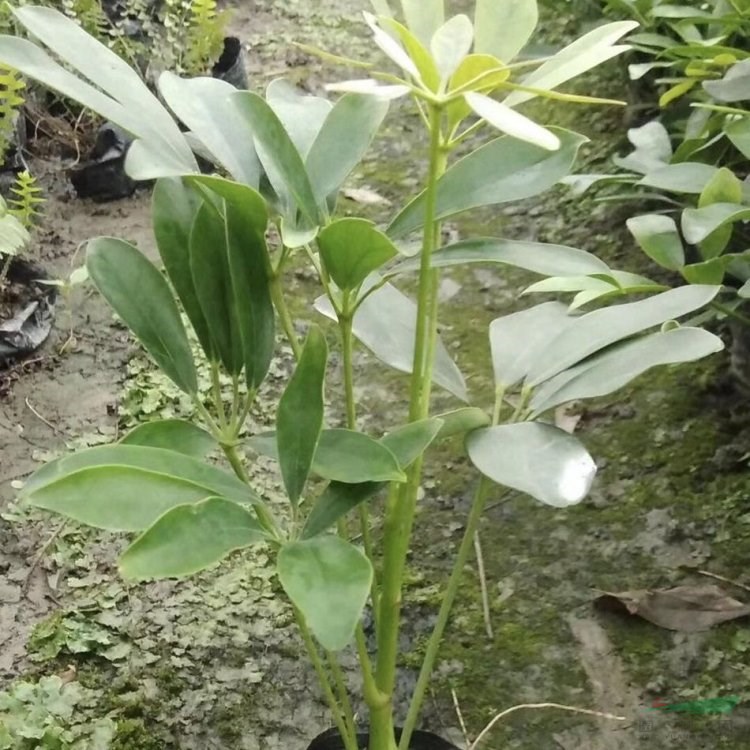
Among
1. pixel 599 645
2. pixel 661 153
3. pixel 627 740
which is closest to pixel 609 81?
pixel 661 153

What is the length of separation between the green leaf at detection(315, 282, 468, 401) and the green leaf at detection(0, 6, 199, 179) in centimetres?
23

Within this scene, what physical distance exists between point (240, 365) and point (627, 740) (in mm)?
715

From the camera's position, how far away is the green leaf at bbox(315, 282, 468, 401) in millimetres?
838

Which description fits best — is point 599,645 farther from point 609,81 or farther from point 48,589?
point 609,81

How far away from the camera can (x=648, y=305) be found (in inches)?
30.9

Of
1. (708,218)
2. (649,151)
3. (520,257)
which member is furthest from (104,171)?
(520,257)

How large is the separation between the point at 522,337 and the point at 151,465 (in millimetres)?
405

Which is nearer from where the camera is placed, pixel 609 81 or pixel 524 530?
pixel 524 530

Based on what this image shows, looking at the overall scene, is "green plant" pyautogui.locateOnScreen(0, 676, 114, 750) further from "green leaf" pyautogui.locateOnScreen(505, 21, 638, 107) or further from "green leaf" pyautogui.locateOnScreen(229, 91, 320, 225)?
"green leaf" pyautogui.locateOnScreen(505, 21, 638, 107)

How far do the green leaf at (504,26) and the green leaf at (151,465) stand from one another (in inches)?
15.5

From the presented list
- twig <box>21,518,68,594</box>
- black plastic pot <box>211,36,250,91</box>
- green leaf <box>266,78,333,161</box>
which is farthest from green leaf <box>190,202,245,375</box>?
black plastic pot <box>211,36,250,91</box>

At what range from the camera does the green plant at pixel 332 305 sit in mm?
578

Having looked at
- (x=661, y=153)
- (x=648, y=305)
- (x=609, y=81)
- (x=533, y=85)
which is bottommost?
(x=609, y=81)

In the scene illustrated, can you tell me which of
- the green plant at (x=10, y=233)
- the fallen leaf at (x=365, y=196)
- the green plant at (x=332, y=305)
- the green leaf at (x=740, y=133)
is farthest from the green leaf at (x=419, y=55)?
the fallen leaf at (x=365, y=196)
